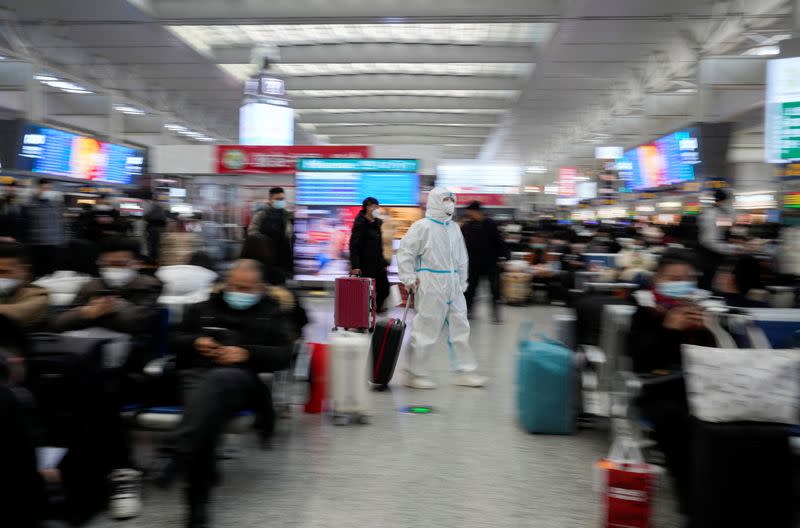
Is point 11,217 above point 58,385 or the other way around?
above

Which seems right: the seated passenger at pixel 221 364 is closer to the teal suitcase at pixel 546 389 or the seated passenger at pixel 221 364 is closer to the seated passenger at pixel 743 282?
the teal suitcase at pixel 546 389

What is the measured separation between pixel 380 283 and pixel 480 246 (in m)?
1.79

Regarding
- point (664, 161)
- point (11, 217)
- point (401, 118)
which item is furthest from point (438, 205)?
point (401, 118)

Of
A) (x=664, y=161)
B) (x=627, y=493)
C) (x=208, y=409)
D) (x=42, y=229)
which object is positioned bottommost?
(x=627, y=493)

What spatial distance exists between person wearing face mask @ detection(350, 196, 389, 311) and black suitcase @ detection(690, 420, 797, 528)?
6060 mm

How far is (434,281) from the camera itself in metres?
6.36

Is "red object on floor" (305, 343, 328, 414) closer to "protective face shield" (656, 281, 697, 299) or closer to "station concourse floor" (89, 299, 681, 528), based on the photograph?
"station concourse floor" (89, 299, 681, 528)

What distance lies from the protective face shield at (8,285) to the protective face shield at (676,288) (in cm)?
392

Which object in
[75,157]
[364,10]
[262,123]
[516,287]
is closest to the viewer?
[516,287]

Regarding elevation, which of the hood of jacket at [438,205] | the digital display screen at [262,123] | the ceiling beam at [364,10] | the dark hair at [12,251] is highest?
the ceiling beam at [364,10]

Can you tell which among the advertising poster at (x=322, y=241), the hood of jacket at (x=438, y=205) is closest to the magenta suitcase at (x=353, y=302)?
the hood of jacket at (x=438, y=205)

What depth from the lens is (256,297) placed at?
4.28m

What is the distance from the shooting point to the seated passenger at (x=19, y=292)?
13.7 ft

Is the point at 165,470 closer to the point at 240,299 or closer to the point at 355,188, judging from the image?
the point at 240,299
